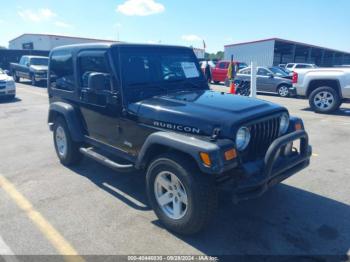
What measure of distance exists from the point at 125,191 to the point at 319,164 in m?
3.42

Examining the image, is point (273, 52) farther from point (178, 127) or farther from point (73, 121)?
point (178, 127)

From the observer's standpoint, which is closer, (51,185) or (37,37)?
(51,185)

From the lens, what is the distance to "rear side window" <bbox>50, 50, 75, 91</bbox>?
5.08 meters

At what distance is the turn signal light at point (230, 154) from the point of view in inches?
118

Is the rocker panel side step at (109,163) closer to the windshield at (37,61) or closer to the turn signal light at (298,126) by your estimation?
the turn signal light at (298,126)

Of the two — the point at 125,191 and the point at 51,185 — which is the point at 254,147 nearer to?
the point at 125,191

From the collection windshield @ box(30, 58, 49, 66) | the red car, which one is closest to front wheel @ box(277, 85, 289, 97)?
the red car

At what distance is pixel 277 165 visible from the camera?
3.42m

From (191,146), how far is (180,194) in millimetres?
606

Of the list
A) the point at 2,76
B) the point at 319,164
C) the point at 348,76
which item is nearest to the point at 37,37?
the point at 2,76

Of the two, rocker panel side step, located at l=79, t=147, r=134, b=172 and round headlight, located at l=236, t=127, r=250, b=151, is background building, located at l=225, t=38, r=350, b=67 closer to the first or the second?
rocker panel side step, located at l=79, t=147, r=134, b=172

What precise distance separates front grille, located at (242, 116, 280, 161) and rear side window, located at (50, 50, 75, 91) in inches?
119

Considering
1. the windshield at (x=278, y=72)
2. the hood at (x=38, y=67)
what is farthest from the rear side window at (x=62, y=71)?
the hood at (x=38, y=67)

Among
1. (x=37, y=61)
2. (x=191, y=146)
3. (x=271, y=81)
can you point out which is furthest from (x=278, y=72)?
(x=37, y=61)
